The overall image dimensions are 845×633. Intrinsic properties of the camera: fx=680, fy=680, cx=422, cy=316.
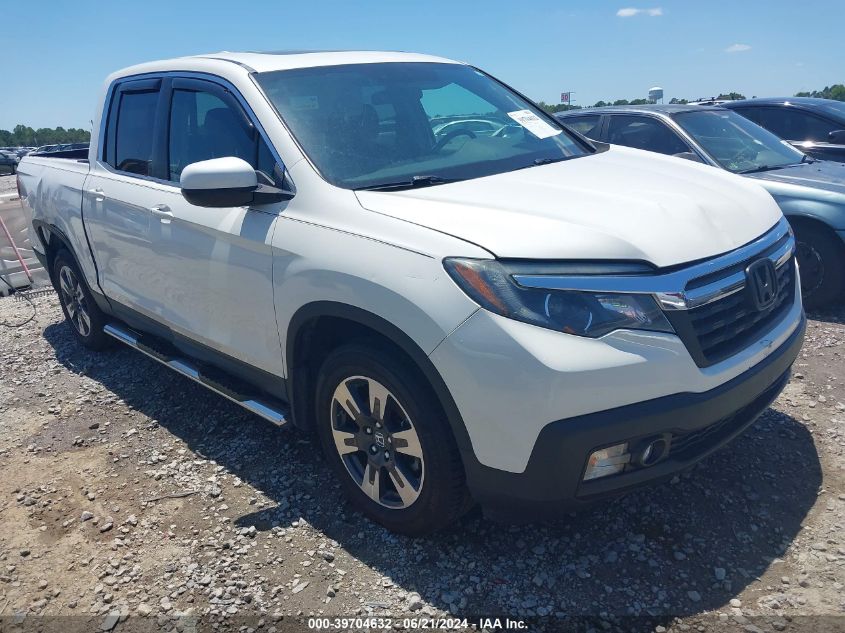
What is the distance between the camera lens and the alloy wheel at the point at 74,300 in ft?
16.9

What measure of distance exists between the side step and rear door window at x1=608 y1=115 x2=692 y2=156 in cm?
431

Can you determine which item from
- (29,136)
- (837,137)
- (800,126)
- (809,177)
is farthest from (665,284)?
(29,136)

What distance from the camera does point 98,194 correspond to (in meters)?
4.26

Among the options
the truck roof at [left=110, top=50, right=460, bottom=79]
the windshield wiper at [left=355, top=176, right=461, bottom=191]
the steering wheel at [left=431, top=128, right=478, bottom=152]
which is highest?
the truck roof at [left=110, top=50, right=460, bottom=79]

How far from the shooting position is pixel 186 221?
11.1 feet

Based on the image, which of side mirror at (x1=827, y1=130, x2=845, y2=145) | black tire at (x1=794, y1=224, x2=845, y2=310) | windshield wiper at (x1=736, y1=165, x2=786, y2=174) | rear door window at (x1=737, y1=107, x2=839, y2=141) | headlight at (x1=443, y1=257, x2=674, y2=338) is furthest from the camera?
rear door window at (x1=737, y1=107, x2=839, y2=141)

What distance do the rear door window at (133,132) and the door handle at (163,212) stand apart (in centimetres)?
37

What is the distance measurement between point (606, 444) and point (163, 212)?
2.58 m

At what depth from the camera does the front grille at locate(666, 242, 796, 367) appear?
224 cm

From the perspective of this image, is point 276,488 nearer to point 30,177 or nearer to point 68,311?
point 68,311

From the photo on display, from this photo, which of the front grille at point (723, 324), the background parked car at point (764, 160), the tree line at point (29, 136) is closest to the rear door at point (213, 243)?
the front grille at point (723, 324)

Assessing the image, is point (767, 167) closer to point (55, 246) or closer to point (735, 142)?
point (735, 142)

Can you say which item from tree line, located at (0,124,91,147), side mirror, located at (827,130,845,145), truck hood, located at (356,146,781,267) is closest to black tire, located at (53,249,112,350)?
truck hood, located at (356,146,781,267)

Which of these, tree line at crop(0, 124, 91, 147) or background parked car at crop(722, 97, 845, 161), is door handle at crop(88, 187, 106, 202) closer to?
background parked car at crop(722, 97, 845, 161)
